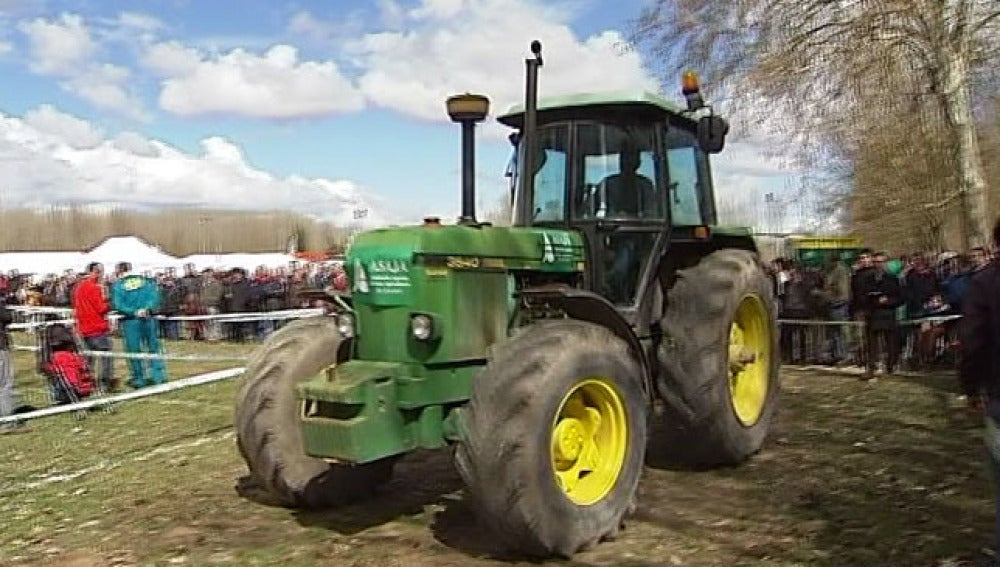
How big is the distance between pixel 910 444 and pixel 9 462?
716 centimetres

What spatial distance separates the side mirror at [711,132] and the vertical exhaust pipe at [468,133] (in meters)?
1.61

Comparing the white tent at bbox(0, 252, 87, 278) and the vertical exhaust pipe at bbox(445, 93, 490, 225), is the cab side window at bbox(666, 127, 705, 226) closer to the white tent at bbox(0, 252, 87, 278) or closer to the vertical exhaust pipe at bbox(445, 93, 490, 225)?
the vertical exhaust pipe at bbox(445, 93, 490, 225)

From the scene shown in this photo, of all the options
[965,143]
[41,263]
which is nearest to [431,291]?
[965,143]

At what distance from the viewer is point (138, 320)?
1402 centimetres

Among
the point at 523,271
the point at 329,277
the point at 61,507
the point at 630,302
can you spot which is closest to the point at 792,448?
the point at 630,302

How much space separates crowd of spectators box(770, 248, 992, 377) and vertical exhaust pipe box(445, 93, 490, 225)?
7.43 m

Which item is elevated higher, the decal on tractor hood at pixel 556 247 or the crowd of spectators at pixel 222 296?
the decal on tractor hood at pixel 556 247

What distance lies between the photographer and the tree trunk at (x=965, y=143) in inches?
590

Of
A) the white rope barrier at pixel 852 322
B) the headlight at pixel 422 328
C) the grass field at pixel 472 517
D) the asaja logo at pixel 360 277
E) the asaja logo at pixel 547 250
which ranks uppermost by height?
the asaja logo at pixel 547 250

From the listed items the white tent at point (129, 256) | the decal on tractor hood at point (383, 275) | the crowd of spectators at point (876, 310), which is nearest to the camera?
the decal on tractor hood at point (383, 275)

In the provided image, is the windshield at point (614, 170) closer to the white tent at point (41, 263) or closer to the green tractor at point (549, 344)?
the green tractor at point (549, 344)

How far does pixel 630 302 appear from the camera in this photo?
7.23 metres

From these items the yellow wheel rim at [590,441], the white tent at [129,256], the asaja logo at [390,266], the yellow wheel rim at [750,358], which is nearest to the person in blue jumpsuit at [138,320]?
the yellow wheel rim at [750,358]

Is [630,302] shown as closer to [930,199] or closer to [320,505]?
[320,505]
